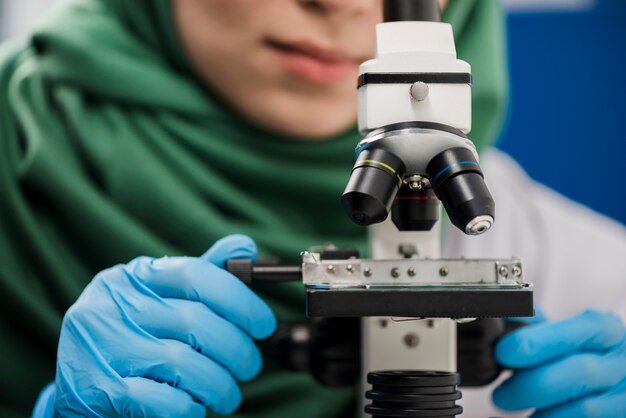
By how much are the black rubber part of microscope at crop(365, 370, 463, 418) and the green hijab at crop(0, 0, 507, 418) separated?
20.2 inches

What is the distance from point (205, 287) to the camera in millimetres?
799

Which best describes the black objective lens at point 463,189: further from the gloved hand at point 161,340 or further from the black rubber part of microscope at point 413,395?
the gloved hand at point 161,340

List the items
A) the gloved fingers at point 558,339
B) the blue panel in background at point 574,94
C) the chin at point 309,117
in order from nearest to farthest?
the gloved fingers at point 558,339
the chin at point 309,117
the blue panel in background at point 574,94

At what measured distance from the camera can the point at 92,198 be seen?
1.16 metres

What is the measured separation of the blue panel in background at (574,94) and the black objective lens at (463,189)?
162 centimetres

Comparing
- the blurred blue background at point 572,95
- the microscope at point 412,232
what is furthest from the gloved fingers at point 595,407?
the blurred blue background at point 572,95

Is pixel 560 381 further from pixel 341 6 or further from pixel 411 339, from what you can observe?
pixel 341 6

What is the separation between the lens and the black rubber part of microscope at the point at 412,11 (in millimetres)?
704

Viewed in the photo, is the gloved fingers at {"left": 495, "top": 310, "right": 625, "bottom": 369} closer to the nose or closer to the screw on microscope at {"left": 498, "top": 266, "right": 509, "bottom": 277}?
the screw on microscope at {"left": 498, "top": 266, "right": 509, "bottom": 277}

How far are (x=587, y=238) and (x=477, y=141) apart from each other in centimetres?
33

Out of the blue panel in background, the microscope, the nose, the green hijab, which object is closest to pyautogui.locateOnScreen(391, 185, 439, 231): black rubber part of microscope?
the microscope

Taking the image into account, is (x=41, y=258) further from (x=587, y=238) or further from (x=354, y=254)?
(x=587, y=238)

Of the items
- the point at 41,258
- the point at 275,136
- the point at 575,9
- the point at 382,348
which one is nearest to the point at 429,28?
the point at 382,348

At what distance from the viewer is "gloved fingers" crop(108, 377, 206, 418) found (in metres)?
0.75
